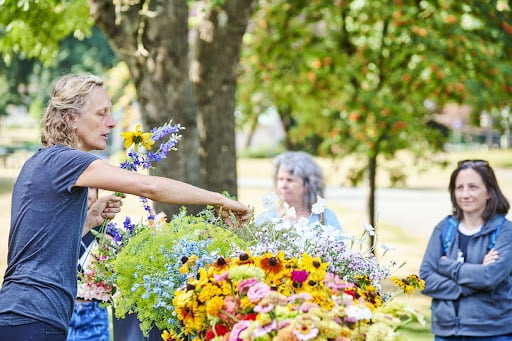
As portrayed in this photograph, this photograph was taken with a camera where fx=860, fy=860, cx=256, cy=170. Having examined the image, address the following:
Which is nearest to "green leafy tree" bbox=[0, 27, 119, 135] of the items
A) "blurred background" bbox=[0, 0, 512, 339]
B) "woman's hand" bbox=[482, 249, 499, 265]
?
"blurred background" bbox=[0, 0, 512, 339]

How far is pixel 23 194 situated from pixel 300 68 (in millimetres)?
7786

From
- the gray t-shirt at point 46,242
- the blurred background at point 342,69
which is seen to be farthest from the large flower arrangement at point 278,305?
the blurred background at point 342,69

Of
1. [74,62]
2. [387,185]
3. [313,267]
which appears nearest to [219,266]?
[313,267]

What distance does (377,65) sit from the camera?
10219 mm

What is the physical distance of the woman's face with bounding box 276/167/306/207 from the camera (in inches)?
200

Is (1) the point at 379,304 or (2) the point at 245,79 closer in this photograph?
(1) the point at 379,304

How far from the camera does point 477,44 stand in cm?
983

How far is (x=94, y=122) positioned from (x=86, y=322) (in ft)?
5.21

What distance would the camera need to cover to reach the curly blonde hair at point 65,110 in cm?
Answer: 283

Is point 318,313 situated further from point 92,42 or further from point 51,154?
point 92,42

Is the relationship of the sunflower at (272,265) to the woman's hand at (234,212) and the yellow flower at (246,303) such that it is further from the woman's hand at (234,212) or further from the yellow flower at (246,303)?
the woman's hand at (234,212)

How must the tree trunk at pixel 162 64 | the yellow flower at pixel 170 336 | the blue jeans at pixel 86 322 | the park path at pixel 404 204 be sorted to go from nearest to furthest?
the yellow flower at pixel 170 336 → the blue jeans at pixel 86 322 → the tree trunk at pixel 162 64 → the park path at pixel 404 204

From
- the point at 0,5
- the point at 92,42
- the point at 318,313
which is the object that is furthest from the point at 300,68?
the point at 92,42

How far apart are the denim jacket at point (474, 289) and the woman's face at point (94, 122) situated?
8.21 ft
